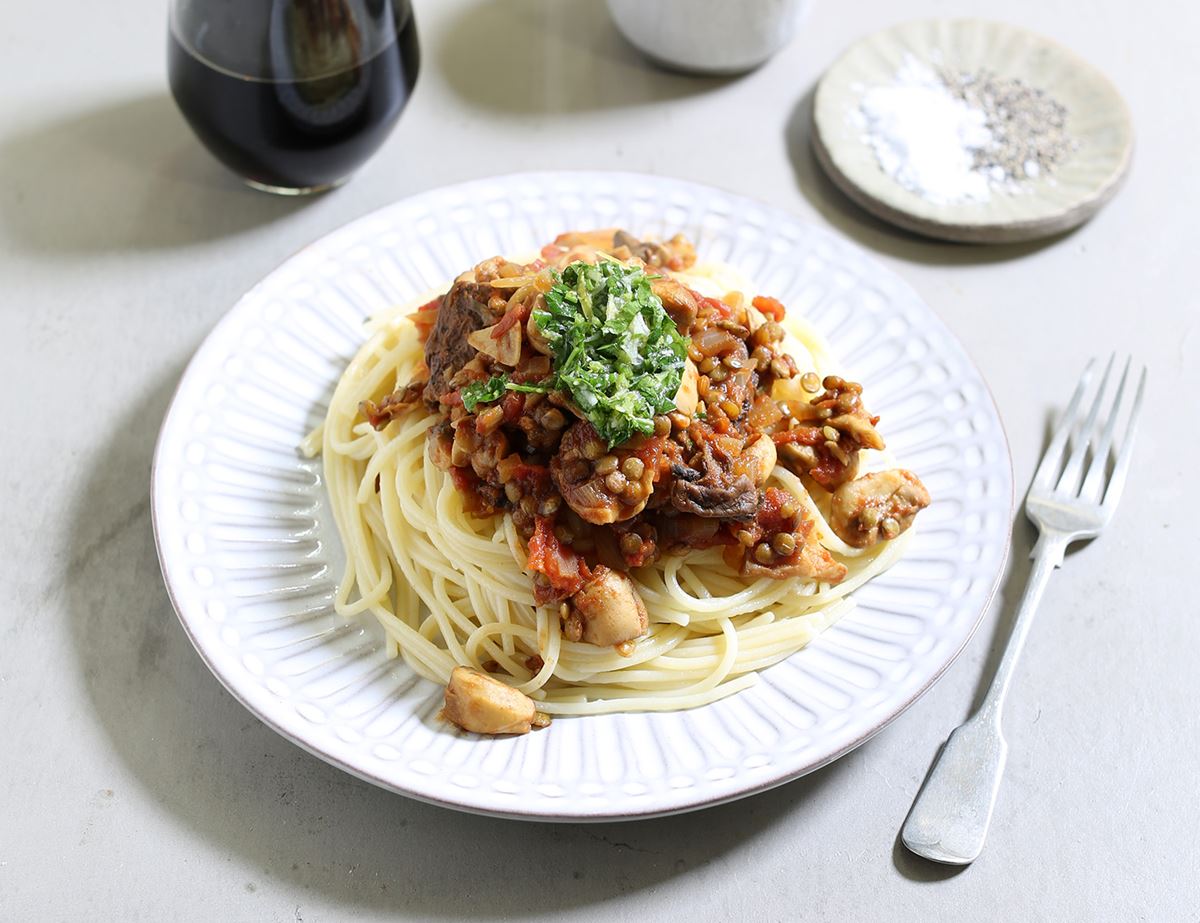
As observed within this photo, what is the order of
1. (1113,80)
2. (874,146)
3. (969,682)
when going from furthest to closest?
(1113,80) → (874,146) → (969,682)

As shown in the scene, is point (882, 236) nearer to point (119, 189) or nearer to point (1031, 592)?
point (1031, 592)

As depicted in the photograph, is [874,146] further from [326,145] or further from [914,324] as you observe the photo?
[326,145]

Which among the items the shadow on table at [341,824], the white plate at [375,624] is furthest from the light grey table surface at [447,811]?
the white plate at [375,624]

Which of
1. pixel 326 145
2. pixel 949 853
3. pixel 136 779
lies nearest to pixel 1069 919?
pixel 949 853

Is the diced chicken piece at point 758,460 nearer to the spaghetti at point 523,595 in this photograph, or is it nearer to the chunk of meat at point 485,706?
the spaghetti at point 523,595

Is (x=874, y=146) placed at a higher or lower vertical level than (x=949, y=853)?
higher

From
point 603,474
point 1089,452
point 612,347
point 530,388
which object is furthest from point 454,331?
point 1089,452
